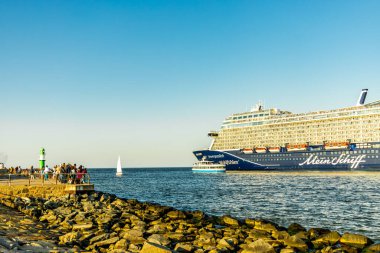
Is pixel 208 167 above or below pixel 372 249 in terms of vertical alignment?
above

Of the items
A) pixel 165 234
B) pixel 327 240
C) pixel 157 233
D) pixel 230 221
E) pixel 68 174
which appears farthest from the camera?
pixel 68 174

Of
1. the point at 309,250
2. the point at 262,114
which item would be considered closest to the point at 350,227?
the point at 309,250

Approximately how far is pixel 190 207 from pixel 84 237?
54.5ft

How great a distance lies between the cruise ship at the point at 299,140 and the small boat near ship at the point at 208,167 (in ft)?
4.24

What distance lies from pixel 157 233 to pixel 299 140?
90065mm

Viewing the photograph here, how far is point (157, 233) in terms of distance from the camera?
52.1ft

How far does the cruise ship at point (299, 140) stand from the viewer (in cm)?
8879

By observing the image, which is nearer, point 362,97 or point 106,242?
point 106,242

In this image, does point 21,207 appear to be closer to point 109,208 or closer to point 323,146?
point 109,208

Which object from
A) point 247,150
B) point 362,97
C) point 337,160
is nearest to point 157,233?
point 337,160

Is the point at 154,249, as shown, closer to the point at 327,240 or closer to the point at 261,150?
the point at 327,240

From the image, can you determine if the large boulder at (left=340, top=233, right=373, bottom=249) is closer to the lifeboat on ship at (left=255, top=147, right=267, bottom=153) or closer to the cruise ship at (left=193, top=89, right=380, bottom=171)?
the cruise ship at (left=193, top=89, right=380, bottom=171)

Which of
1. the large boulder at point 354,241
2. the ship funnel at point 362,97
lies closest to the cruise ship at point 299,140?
the ship funnel at point 362,97

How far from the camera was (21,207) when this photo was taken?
2125cm
